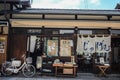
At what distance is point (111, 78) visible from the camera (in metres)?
17.9

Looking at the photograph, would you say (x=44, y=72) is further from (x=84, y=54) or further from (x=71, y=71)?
(x=84, y=54)

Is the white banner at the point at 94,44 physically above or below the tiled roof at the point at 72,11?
below

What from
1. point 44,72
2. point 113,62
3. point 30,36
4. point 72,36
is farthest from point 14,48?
point 113,62

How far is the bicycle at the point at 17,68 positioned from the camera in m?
18.3

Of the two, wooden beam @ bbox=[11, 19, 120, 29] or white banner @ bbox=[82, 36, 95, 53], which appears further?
wooden beam @ bbox=[11, 19, 120, 29]

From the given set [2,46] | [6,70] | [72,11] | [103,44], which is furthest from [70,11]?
[6,70]

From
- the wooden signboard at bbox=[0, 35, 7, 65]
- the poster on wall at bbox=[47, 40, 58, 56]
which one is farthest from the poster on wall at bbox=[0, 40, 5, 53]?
the poster on wall at bbox=[47, 40, 58, 56]

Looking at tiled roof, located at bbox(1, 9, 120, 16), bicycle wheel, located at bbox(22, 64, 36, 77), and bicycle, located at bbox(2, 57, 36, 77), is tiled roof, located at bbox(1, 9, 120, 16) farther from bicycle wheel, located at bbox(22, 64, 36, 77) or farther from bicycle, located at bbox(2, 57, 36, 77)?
bicycle wheel, located at bbox(22, 64, 36, 77)

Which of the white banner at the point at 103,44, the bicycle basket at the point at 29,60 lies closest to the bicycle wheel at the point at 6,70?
the bicycle basket at the point at 29,60

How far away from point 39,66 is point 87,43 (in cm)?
371

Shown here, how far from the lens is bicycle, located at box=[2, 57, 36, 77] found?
1827cm

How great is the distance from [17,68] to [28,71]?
100 centimetres

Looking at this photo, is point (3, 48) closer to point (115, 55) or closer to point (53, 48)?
point (53, 48)

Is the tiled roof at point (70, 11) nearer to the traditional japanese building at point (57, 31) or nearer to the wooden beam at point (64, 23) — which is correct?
the traditional japanese building at point (57, 31)
